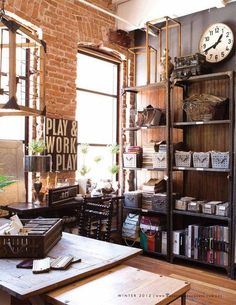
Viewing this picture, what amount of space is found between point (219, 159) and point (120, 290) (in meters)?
2.67

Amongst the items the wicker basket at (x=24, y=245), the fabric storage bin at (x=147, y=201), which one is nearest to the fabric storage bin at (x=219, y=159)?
the fabric storage bin at (x=147, y=201)

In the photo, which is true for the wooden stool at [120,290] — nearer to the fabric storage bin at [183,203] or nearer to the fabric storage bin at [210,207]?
the fabric storage bin at [210,207]

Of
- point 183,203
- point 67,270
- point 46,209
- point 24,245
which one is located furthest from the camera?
point 183,203

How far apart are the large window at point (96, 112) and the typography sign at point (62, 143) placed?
23cm

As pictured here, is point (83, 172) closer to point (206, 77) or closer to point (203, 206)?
point (203, 206)

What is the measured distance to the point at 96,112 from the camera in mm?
5230

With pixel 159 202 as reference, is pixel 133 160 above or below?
above

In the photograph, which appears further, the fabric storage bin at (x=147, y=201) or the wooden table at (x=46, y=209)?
the fabric storage bin at (x=147, y=201)

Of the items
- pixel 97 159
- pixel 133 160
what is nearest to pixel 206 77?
pixel 133 160

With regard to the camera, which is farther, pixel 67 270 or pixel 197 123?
pixel 197 123

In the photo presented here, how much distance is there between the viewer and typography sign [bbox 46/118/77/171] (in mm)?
4258

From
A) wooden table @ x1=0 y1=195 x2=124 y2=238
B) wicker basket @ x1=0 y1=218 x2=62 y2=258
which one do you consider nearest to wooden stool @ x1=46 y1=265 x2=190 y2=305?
wicker basket @ x1=0 y1=218 x2=62 y2=258

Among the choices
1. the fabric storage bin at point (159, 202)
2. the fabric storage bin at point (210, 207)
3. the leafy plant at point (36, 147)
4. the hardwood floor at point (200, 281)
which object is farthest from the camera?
the fabric storage bin at point (159, 202)

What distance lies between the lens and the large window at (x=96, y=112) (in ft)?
16.3
